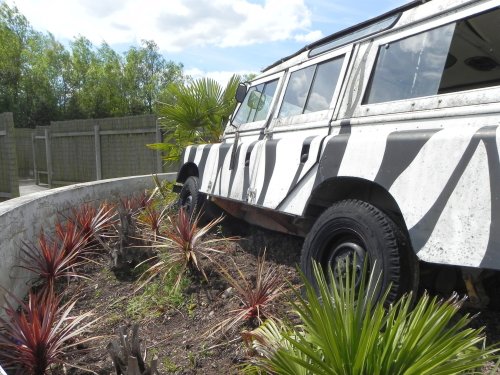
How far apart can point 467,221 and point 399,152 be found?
0.55 metres

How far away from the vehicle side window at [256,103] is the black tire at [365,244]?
202cm

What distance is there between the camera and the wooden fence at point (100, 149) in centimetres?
1059

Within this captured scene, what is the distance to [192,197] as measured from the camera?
5.41 meters

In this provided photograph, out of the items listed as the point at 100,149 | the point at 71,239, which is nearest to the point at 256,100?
the point at 71,239

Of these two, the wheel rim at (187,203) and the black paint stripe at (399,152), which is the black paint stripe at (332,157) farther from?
the wheel rim at (187,203)

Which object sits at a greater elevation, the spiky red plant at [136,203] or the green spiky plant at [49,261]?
the spiky red plant at [136,203]

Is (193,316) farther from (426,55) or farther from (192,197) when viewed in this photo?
(426,55)

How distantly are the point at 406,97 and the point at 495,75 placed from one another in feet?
6.35

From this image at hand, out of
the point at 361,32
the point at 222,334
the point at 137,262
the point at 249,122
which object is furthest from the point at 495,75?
the point at 137,262

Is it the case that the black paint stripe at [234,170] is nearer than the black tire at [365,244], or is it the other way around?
the black tire at [365,244]

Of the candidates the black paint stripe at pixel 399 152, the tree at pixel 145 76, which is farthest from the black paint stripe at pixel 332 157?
the tree at pixel 145 76

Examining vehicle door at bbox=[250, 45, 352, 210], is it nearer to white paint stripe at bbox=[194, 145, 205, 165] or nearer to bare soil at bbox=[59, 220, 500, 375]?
bare soil at bbox=[59, 220, 500, 375]

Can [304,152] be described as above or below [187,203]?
above

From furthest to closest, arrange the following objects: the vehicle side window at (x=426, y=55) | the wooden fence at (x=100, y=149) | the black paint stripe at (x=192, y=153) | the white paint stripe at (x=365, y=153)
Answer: the wooden fence at (x=100, y=149) < the black paint stripe at (x=192, y=153) < the vehicle side window at (x=426, y=55) < the white paint stripe at (x=365, y=153)
